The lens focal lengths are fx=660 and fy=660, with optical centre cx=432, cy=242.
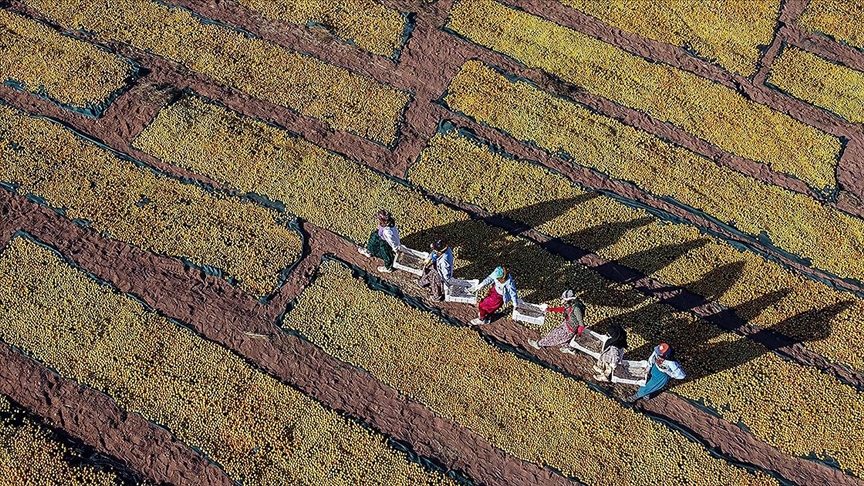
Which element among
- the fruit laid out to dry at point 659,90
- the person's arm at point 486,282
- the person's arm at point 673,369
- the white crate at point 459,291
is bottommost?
the white crate at point 459,291

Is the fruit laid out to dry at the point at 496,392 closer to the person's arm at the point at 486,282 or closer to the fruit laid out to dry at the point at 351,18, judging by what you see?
the person's arm at the point at 486,282

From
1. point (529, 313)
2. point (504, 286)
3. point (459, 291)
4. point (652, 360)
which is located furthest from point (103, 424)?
point (652, 360)

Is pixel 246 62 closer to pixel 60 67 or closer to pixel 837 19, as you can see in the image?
pixel 60 67

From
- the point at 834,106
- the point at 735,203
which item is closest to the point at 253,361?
the point at 735,203

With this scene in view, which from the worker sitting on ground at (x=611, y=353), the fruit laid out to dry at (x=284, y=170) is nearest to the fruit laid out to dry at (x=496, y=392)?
the worker sitting on ground at (x=611, y=353)

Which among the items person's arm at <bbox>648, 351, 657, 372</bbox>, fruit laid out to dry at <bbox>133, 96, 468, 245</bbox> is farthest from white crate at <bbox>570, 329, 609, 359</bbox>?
fruit laid out to dry at <bbox>133, 96, 468, 245</bbox>

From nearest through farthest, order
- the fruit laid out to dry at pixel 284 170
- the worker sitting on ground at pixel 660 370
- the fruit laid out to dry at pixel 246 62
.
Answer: the worker sitting on ground at pixel 660 370
the fruit laid out to dry at pixel 284 170
the fruit laid out to dry at pixel 246 62

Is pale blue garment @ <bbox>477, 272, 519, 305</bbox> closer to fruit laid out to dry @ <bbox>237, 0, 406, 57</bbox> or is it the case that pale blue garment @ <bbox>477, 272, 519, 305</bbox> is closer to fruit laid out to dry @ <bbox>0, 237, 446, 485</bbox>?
fruit laid out to dry @ <bbox>0, 237, 446, 485</bbox>
